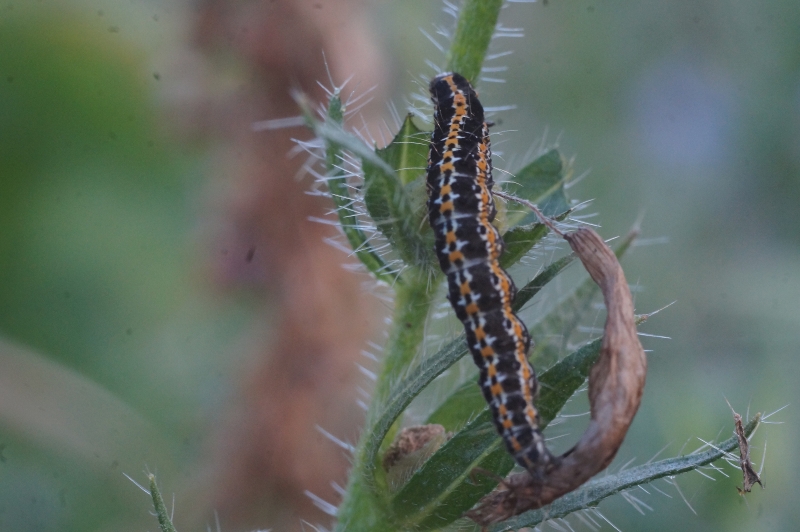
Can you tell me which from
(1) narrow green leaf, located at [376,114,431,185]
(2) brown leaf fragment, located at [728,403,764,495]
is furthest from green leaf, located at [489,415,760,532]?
(1) narrow green leaf, located at [376,114,431,185]

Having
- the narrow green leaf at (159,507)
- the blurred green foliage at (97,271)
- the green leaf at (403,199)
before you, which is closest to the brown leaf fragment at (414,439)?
the green leaf at (403,199)

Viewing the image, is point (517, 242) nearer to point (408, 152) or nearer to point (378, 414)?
point (408, 152)

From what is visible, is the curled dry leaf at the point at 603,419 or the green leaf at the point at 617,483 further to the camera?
the green leaf at the point at 617,483

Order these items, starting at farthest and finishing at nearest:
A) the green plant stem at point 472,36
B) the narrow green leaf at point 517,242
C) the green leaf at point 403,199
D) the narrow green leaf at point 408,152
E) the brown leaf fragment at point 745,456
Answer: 1. the green plant stem at point 472,36
2. the narrow green leaf at point 408,152
3. the narrow green leaf at point 517,242
4. the green leaf at point 403,199
5. the brown leaf fragment at point 745,456

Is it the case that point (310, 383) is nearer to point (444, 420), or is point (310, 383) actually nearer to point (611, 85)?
point (444, 420)

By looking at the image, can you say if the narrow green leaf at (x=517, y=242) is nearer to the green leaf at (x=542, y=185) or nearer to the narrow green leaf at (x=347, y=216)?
the green leaf at (x=542, y=185)

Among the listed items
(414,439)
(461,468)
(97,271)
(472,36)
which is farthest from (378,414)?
(97,271)
